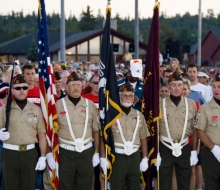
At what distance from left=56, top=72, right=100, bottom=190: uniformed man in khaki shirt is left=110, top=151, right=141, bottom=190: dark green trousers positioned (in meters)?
Result: 0.31

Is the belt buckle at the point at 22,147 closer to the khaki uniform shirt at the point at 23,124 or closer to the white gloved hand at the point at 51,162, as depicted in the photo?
the khaki uniform shirt at the point at 23,124

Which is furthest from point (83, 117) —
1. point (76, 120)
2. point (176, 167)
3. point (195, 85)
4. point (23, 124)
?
point (195, 85)

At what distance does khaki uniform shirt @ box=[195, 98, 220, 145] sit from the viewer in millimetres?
7006

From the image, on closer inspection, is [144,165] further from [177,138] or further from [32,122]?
[32,122]

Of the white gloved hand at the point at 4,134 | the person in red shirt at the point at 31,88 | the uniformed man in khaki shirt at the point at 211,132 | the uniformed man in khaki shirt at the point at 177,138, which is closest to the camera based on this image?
the white gloved hand at the point at 4,134

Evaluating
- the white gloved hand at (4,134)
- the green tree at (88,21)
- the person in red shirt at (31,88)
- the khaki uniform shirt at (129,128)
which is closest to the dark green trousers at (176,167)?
the khaki uniform shirt at (129,128)

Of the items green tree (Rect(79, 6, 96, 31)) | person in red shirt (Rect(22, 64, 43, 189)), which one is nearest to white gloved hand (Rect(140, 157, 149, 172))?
person in red shirt (Rect(22, 64, 43, 189))

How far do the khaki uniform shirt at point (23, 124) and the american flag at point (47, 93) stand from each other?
0.15 meters

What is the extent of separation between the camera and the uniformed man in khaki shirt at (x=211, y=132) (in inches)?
276

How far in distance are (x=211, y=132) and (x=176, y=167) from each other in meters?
0.83

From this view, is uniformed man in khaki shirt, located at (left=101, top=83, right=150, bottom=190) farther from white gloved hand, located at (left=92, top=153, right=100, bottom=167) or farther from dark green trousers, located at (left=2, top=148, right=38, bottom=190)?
dark green trousers, located at (left=2, top=148, right=38, bottom=190)

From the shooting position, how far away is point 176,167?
745cm

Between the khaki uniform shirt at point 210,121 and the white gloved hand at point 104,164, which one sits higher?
the khaki uniform shirt at point 210,121

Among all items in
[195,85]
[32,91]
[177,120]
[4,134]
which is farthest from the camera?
[195,85]
